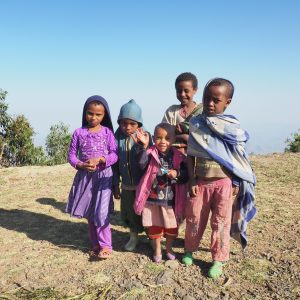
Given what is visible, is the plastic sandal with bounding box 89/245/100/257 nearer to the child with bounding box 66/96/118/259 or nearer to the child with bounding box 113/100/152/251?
the child with bounding box 66/96/118/259

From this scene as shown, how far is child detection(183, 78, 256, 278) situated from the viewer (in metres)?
3.11

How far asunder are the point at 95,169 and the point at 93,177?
15 centimetres

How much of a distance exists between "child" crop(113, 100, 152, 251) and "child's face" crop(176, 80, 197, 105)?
1.49ft

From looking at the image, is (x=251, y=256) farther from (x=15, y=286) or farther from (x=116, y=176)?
(x=15, y=286)

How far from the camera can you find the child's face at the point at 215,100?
3.04m

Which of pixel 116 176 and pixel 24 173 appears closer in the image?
pixel 116 176

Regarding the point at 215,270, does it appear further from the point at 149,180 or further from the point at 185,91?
the point at 185,91

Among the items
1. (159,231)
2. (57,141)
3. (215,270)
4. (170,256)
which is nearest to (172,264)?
(170,256)

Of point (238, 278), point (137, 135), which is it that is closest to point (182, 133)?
point (137, 135)

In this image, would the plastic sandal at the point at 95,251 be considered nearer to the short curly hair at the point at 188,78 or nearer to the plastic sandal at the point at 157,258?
the plastic sandal at the point at 157,258

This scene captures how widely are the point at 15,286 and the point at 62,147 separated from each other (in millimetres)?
17790

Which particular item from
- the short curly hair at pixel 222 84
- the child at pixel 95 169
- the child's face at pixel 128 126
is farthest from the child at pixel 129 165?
the short curly hair at pixel 222 84

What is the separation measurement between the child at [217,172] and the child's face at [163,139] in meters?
0.25

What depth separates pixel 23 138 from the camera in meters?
15.9
